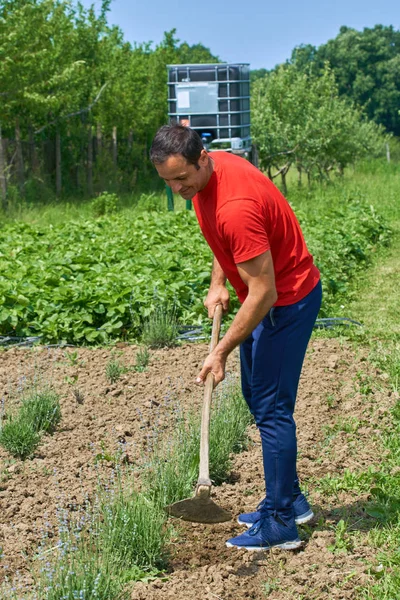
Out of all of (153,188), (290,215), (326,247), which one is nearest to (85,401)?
(290,215)

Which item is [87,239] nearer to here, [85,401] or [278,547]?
[85,401]

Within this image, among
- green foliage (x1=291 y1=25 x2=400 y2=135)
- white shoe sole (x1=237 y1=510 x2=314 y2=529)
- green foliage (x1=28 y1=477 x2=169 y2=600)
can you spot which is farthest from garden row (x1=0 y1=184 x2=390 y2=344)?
green foliage (x1=291 y1=25 x2=400 y2=135)

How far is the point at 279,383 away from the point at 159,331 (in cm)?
315

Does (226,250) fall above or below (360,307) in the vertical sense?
above

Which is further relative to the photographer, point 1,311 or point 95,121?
point 95,121

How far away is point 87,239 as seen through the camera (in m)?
9.81

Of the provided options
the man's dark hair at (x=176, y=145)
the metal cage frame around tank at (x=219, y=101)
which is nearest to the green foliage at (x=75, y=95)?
the metal cage frame around tank at (x=219, y=101)

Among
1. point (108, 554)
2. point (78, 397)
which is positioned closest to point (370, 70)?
point (78, 397)

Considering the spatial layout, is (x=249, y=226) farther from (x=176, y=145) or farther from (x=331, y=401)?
(x=331, y=401)

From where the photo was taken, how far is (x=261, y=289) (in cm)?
297

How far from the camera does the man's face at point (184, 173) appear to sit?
298 centimetres

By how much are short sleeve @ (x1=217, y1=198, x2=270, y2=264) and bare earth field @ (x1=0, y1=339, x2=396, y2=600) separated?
121 cm

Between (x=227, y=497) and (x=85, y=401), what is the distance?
64.2 inches

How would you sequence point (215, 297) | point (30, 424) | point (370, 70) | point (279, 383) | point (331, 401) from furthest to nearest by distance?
point (370, 70)
point (331, 401)
point (30, 424)
point (215, 297)
point (279, 383)
